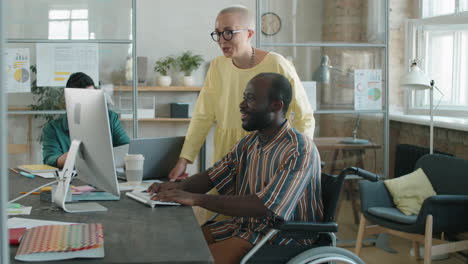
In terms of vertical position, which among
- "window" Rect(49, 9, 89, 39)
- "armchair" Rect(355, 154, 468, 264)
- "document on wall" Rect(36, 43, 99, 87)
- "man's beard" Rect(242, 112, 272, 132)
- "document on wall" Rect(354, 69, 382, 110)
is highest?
"window" Rect(49, 9, 89, 39)

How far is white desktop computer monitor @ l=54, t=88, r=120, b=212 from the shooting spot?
82.8 inches

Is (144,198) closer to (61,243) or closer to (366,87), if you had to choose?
(61,243)

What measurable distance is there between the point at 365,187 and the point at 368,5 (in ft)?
5.68

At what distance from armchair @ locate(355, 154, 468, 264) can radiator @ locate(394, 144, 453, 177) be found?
694mm

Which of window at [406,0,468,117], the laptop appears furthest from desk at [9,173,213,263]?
window at [406,0,468,117]

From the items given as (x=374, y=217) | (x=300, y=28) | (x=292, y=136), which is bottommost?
(x=374, y=217)

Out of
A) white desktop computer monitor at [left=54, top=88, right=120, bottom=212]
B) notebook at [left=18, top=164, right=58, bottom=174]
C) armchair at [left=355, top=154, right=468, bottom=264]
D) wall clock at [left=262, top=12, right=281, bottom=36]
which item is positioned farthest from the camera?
wall clock at [left=262, top=12, right=281, bottom=36]

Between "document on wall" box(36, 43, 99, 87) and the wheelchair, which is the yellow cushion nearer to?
the wheelchair

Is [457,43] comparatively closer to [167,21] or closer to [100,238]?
[167,21]

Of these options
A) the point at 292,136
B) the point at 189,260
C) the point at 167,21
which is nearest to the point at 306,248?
the point at 292,136

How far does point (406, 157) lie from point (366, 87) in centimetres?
70

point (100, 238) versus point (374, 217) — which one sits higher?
point (100, 238)

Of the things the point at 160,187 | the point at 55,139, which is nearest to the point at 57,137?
the point at 55,139

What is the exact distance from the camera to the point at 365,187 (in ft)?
13.8
